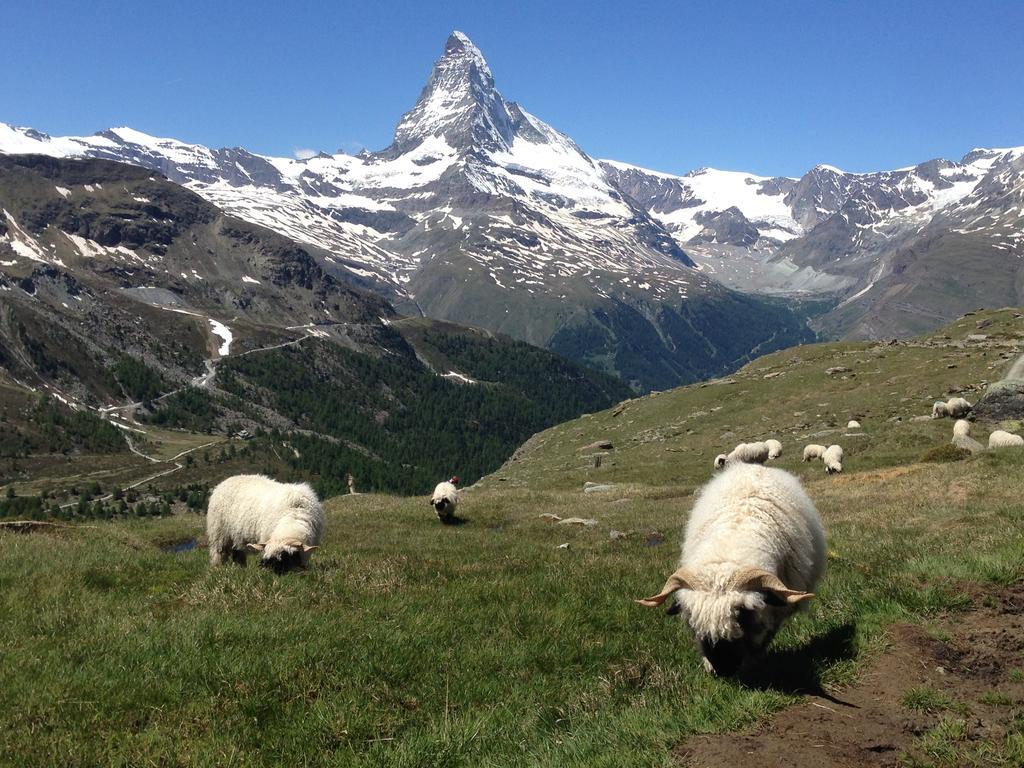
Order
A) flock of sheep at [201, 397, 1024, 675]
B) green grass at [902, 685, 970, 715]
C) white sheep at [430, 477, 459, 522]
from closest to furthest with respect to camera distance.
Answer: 1. green grass at [902, 685, 970, 715]
2. flock of sheep at [201, 397, 1024, 675]
3. white sheep at [430, 477, 459, 522]

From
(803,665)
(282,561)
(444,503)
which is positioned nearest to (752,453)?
(444,503)

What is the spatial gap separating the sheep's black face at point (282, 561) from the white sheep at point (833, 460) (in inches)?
1210

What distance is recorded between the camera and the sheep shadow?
27.4ft

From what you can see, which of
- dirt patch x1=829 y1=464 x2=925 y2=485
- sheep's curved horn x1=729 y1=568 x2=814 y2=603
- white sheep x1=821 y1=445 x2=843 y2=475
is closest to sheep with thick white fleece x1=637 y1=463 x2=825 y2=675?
sheep's curved horn x1=729 y1=568 x2=814 y2=603

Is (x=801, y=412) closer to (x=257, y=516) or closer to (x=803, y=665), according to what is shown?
(x=257, y=516)

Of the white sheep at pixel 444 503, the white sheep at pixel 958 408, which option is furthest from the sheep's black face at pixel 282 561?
the white sheep at pixel 958 408

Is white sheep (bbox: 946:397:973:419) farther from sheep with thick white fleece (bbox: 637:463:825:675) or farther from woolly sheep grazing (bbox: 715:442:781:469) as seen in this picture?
sheep with thick white fleece (bbox: 637:463:825:675)

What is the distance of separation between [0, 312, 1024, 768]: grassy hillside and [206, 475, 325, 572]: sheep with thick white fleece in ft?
3.42

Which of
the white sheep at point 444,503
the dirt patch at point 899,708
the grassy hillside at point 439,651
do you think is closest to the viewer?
the dirt patch at point 899,708

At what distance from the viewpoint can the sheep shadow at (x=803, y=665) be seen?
27.4ft

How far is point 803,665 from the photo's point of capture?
29.3 feet

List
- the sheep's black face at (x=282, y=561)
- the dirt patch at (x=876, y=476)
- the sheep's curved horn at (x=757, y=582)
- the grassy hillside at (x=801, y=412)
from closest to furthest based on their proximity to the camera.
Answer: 1. the sheep's curved horn at (x=757, y=582)
2. the sheep's black face at (x=282, y=561)
3. the dirt patch at (x=876, y=476)
4. the grassy hillside at (x=801, y=412)

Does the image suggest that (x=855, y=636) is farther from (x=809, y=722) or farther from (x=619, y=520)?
(x=619, y=520)

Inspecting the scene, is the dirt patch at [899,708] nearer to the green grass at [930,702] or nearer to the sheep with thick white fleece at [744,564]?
the green grass at [930,702]
